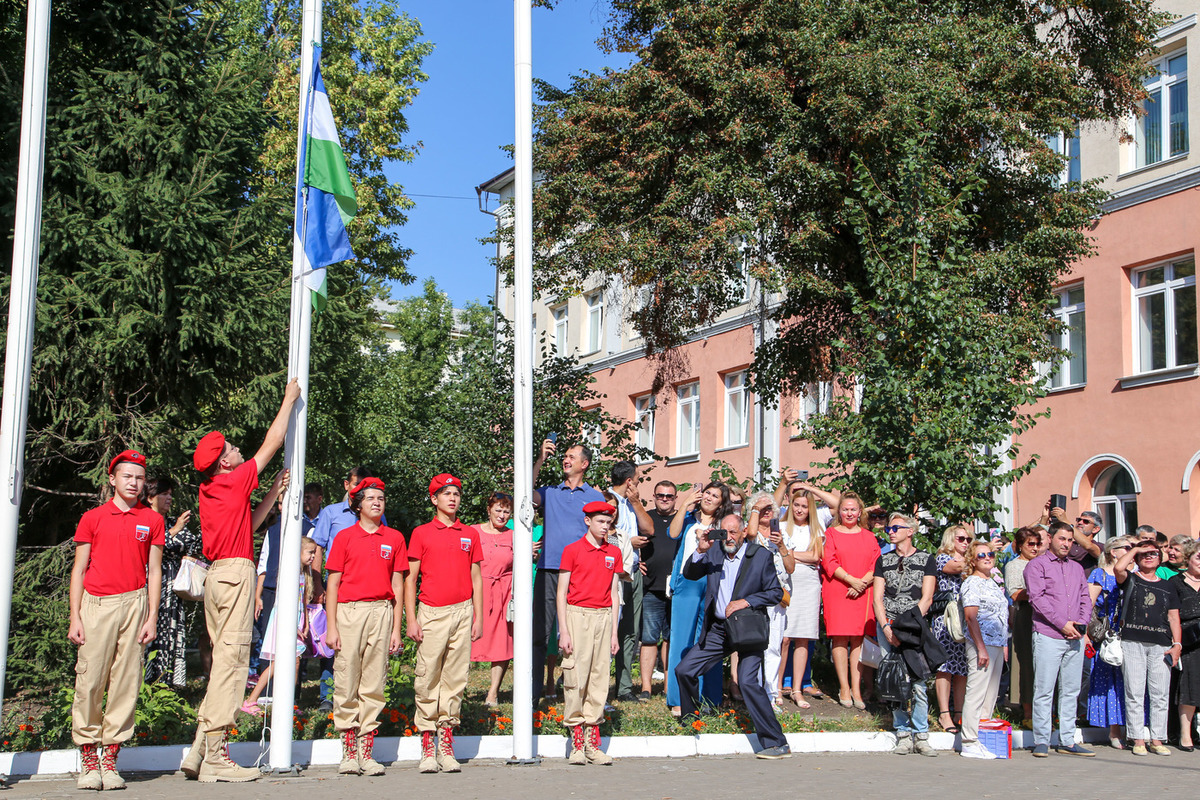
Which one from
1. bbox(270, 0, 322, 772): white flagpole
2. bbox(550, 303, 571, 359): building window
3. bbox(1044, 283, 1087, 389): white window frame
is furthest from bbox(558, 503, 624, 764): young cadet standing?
bbox(550, 303, 571, 359): building window

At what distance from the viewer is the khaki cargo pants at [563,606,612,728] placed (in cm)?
854

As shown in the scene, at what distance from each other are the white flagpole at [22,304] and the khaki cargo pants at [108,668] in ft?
1.83

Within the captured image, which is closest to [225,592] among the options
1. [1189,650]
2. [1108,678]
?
[1108,678]

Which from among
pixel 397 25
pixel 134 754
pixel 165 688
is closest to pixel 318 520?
pixel 165 688

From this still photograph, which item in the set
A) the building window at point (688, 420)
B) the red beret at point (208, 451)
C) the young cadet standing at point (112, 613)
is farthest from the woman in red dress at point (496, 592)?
the building window at point (688, 420)

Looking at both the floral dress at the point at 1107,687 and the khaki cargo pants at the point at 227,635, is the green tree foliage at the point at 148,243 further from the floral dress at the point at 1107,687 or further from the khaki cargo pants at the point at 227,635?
the floral dress at the point at 1107,687

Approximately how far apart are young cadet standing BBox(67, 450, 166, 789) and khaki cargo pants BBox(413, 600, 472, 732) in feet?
6.35

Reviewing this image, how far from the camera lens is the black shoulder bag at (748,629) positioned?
898 centimetres

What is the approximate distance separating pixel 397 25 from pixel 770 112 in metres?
14.4

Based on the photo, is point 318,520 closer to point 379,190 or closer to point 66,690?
point 66,690

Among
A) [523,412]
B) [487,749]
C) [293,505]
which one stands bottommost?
[487,749]

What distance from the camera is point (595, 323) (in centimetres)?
4050

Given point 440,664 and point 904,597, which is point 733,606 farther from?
point 440,664

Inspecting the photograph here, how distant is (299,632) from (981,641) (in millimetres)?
6210
